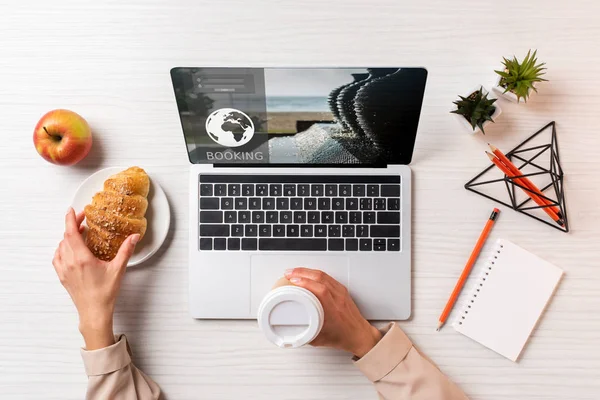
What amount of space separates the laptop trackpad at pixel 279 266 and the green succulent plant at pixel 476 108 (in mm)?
308

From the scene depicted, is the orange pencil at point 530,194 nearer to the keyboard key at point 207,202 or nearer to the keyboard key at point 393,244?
the keyboard key at point 393,244

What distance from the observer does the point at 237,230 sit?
876 millimetres

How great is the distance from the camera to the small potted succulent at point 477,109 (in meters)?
0.85

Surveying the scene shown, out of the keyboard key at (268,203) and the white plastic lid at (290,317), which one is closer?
the white plastic lid at (290,317)

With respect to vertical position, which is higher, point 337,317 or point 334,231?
point 334,231

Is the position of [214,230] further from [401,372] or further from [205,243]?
[401,372]

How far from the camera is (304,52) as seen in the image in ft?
2.96

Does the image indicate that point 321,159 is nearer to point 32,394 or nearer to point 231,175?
point 231,175

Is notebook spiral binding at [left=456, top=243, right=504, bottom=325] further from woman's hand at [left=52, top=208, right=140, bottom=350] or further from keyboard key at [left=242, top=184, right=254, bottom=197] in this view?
woman's hand at [left=52, top=208, right=140, bottom=350]

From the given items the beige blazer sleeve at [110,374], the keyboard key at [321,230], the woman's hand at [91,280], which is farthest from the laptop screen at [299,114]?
the beige blazer sleeve at [110,374]

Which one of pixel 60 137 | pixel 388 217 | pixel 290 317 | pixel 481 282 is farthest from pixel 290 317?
pixel 60 137

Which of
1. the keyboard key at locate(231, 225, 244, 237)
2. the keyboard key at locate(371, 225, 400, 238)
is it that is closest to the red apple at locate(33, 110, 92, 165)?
the keyboard key at locate(231, 225, 244, 237)

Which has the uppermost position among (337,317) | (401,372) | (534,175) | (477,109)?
(477,109)

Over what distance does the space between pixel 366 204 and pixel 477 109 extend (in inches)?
9.3
